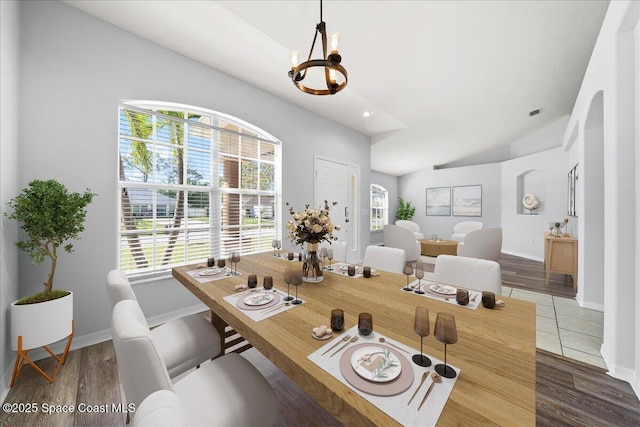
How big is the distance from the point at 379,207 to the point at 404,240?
3589 mm

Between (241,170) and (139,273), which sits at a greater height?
(241,170)

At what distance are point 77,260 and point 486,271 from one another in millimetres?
3286

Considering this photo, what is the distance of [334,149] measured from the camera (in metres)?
4.46

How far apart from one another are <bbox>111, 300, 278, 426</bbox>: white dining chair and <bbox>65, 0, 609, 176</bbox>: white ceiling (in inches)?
95.4

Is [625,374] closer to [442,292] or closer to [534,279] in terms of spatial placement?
[442,292]

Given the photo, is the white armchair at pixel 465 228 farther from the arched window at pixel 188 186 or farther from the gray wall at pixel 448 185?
the arched window at pixel 188 186

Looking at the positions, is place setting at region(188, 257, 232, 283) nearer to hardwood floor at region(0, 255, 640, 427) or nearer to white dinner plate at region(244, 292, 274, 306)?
white dinner plate at region(244, 292, 274, 306)

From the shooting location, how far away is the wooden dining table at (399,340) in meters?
0.62

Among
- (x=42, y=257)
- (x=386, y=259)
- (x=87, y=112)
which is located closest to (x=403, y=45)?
(x=386, y=259)

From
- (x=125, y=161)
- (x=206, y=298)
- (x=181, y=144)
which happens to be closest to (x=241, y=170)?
(x=181, y=144)

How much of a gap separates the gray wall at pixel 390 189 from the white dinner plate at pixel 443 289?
621 centimetres

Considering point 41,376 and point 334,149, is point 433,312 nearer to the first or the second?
point 41,376

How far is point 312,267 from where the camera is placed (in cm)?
165

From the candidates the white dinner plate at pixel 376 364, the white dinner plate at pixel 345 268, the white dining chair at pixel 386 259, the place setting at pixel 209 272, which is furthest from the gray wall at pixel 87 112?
the white dinner plate at pixel 376 364
